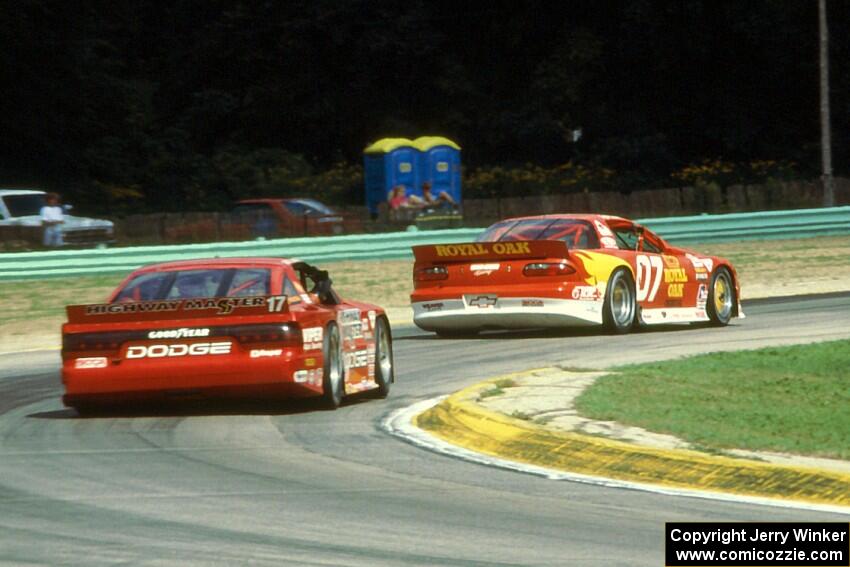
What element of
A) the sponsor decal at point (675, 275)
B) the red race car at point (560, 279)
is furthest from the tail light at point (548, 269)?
the sponsor decal at point (675, 275)

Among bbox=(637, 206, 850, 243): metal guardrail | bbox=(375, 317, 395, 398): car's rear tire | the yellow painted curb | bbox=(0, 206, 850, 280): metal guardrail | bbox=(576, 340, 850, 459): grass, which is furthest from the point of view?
bbox=(637, 206, 850, 243): metal guardrail

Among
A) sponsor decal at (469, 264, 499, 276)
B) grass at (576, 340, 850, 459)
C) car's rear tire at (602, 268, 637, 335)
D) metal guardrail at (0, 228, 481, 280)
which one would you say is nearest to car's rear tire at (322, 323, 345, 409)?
grass at (576, 340, 850, 459)

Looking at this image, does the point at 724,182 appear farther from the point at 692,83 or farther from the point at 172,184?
the point at 172,184

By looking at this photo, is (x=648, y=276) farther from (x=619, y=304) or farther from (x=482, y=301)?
(x=482, y=301)

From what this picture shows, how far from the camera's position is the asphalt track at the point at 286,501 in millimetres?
7766

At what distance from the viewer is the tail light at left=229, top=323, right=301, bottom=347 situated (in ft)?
42.4

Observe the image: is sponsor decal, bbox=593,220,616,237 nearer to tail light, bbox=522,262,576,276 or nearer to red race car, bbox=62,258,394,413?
tail light, bbox=522,262,576,276

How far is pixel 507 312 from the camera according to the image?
64.3ft

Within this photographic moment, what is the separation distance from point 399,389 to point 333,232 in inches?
930

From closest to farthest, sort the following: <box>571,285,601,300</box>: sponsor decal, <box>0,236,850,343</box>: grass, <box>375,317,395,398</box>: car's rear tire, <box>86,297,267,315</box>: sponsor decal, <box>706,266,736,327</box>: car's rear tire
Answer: <box>86,297,267,315</box>: sponsor decal, <box>375,317,395,398</box>: car's rear tire, <box>571,285,601,300</box>: sponsor decal, <box>706,266,736,327</box>: car's rear tire, <box>0,236,850,343</box>: grass

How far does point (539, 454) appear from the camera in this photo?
1061 centimetres

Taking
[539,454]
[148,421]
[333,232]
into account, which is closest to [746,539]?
[539,454]

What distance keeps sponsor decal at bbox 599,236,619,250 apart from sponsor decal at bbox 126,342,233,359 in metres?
8.13

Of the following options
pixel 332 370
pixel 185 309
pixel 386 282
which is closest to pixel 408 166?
pixel 386 282
